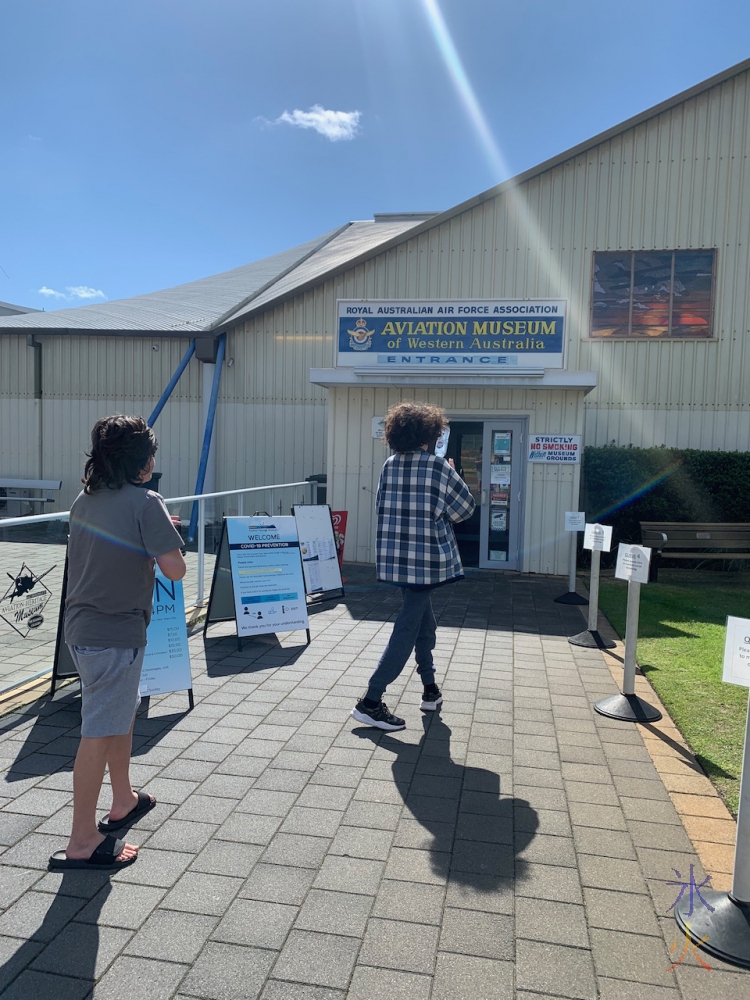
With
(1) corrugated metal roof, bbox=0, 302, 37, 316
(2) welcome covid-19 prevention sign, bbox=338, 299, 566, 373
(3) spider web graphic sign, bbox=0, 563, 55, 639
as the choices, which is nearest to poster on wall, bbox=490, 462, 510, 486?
(2) welcome covid-19 prevention sign, bbox=338, 299, 566, 373

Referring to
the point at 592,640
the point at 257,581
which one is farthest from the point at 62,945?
the point at 592,640

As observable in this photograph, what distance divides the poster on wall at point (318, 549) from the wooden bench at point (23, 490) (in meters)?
9.52

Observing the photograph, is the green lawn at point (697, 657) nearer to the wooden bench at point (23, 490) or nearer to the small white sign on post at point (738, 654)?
the small white sign on post at point (738, 654)

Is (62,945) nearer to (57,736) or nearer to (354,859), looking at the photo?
(354,859)

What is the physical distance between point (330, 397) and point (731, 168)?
8.68 metres

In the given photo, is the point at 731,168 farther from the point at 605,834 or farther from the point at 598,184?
the point at 605,834

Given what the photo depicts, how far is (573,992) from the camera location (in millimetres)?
2430

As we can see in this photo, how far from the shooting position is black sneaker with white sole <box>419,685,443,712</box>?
5.04 meters

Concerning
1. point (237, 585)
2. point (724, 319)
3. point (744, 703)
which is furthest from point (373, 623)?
point (724, 319)

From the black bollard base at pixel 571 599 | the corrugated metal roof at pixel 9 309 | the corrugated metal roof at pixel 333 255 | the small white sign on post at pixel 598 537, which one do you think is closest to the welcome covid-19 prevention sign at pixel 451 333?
the black bollard base at pixel 571 599

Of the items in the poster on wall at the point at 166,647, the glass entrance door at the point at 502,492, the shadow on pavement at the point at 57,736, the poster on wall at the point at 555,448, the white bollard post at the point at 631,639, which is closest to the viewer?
the shadow on pavement at the point at 57,736

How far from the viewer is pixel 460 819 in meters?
3.59

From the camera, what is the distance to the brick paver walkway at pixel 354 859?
8.21ft

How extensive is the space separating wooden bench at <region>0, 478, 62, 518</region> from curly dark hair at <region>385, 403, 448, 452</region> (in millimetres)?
13288
